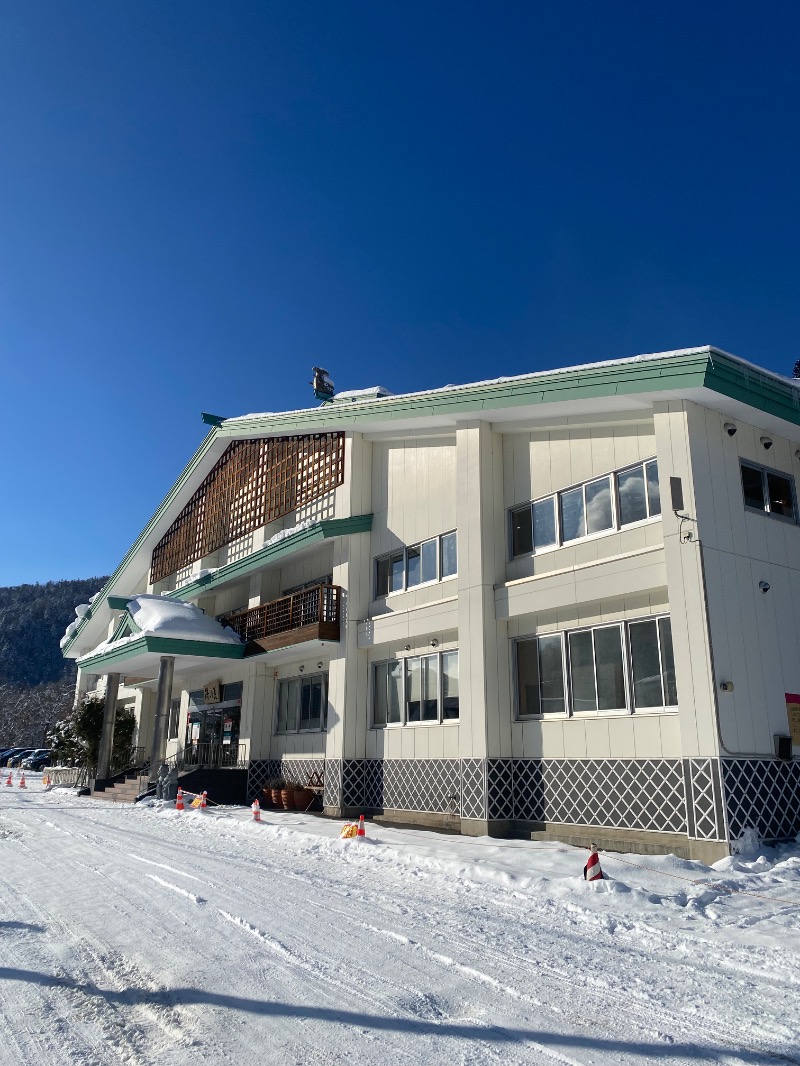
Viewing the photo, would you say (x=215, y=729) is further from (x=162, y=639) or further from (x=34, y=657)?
(x=34, y=657)

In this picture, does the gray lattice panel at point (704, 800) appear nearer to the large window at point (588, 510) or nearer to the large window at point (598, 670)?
the large window at point (598, 670)

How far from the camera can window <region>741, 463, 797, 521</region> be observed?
43.2ft

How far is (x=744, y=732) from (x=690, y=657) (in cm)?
128

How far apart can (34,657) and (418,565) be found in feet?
420

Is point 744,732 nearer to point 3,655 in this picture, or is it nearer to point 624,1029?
point 624,1029

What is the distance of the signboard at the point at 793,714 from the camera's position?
11977 mm

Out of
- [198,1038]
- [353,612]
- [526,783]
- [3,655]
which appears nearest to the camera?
[198,1038]

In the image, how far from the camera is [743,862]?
405 inches

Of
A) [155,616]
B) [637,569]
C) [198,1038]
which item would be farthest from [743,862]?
[155,616]

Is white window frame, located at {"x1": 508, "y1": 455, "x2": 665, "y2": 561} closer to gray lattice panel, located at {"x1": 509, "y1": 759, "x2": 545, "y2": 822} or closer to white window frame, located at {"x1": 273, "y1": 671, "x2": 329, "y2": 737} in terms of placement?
gray lattice panel, located at {"x1": 509, "y1": 759, "x2": 545, "y2": 822}

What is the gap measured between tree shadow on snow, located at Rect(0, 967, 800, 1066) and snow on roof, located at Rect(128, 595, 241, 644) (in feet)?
59.5

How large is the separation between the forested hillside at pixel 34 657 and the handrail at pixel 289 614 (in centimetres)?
7764

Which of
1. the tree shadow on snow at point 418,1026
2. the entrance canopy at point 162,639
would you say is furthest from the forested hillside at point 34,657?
the tree shadow on snow at point 418,1026

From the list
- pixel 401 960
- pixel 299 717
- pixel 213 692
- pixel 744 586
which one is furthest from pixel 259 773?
pixel 401 960
